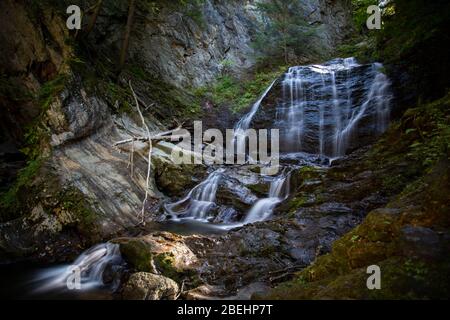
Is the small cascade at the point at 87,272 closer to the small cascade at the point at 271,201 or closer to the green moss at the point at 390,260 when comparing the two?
the green moss at the point at 390,260

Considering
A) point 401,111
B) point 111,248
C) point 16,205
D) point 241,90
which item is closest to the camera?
point 111,248

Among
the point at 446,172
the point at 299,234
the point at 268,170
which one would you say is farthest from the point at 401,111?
the point at 446,172

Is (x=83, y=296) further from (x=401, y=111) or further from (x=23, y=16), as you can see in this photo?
(x=401, y=111)

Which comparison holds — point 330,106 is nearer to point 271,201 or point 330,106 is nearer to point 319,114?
point 319,114

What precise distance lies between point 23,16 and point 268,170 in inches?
293

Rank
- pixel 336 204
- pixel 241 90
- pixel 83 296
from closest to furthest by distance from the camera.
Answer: pixel 83 296 < pixel 336 204 < pixel 241 90

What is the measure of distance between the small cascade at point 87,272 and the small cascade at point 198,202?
258 centimetres

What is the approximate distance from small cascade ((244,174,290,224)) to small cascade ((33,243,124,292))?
125 inches

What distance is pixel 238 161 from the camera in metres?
10.5

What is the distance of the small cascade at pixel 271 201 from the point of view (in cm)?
729

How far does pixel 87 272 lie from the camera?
16.9 ft

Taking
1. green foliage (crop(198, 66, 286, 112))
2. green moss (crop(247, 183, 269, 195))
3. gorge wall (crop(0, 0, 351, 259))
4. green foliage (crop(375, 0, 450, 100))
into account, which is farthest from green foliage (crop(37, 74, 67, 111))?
green foliage (crop(375, 0, 450, 100))

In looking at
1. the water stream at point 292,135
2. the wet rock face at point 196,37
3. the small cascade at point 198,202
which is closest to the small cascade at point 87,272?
the water stream at point 292,135

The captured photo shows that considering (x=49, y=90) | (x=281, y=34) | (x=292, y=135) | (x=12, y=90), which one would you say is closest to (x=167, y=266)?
(x=49, y=90)
